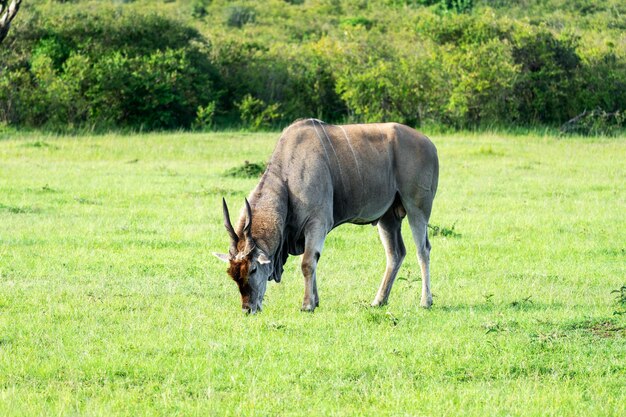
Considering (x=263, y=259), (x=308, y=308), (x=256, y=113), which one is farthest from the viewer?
(x=256, y=113)

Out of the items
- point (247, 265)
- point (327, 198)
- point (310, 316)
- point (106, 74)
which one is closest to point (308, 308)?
point (310, 316)

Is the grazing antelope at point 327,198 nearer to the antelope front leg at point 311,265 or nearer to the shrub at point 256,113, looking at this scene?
the antelope front leg at point 311,265

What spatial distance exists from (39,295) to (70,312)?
3.00 feet

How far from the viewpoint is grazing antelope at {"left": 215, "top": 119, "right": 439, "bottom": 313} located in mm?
9250

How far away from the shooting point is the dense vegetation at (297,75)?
31250 millimetres

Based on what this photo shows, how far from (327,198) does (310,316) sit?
1.24 metres

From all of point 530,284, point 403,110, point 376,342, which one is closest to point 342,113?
point 403,110

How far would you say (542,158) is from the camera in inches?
945

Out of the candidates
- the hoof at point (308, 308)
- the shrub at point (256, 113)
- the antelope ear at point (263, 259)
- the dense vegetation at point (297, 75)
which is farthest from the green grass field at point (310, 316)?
the shrub at point (256, 113)

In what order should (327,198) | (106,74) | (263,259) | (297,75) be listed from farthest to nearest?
(297,75)
(106,74)
(327,198)
(263,259)

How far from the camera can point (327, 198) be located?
32.1 ft

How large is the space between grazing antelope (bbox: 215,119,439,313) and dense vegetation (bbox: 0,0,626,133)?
69.0ft

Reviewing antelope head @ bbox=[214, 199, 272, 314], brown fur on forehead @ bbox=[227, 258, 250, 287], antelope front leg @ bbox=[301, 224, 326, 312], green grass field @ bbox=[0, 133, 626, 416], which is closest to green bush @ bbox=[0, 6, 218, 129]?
green grass field @ bbox=[0, 133, 626, 416]

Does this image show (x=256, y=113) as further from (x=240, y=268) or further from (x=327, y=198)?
(x=240, y=268)
